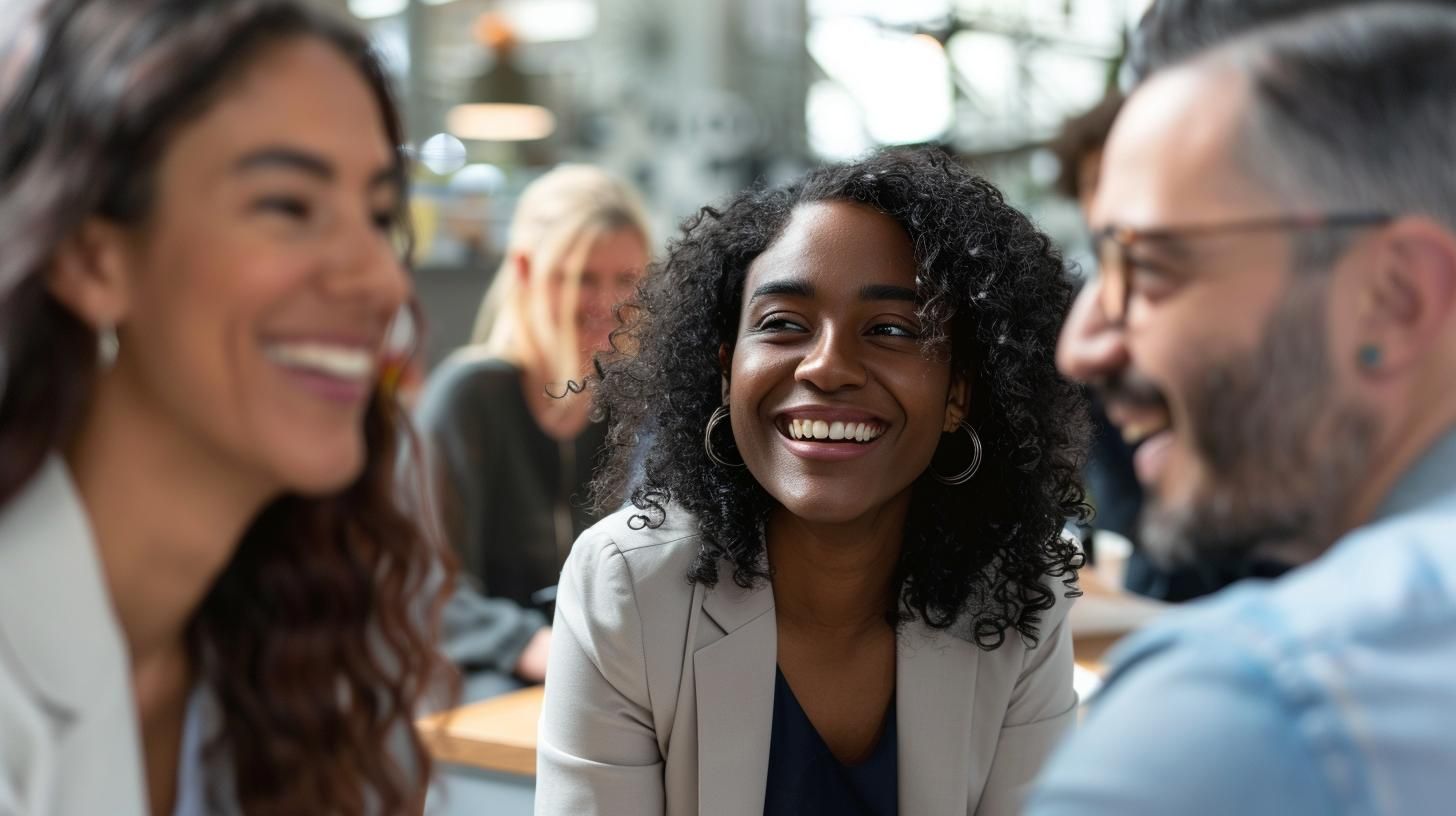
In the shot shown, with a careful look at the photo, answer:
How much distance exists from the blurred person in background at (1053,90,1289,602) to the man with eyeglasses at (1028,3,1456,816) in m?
1.72

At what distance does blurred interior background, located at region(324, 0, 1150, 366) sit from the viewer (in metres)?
7.89

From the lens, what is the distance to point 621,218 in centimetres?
345

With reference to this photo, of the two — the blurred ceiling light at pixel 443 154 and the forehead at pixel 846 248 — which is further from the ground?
the forehead at pixel 846 248

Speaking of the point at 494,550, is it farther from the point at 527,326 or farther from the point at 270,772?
the point at 270,772

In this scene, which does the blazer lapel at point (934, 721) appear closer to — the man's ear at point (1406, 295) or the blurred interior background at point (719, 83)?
the man's ear at point (1406, 295)

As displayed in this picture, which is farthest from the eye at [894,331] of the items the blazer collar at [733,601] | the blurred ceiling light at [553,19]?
the blurred ceiling light at [553,19]

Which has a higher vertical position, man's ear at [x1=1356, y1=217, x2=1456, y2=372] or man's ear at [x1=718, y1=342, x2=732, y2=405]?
man's ear at [x1=1356, y1=217, x2=1456, y2=372]

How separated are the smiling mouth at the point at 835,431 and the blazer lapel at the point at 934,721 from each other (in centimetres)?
29

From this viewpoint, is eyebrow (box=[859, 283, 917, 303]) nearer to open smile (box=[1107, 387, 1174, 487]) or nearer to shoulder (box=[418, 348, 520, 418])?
open smile (box=[1107, 387, 1174, 487])

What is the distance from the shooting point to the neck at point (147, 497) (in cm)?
113

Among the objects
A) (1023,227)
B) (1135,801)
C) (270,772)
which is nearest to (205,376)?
(270,772)

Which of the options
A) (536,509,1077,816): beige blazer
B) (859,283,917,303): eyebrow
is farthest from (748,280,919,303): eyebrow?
(536,509,1077,816): beige blazer

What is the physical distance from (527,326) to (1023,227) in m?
1.83

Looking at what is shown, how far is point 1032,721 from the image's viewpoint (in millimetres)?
1757
